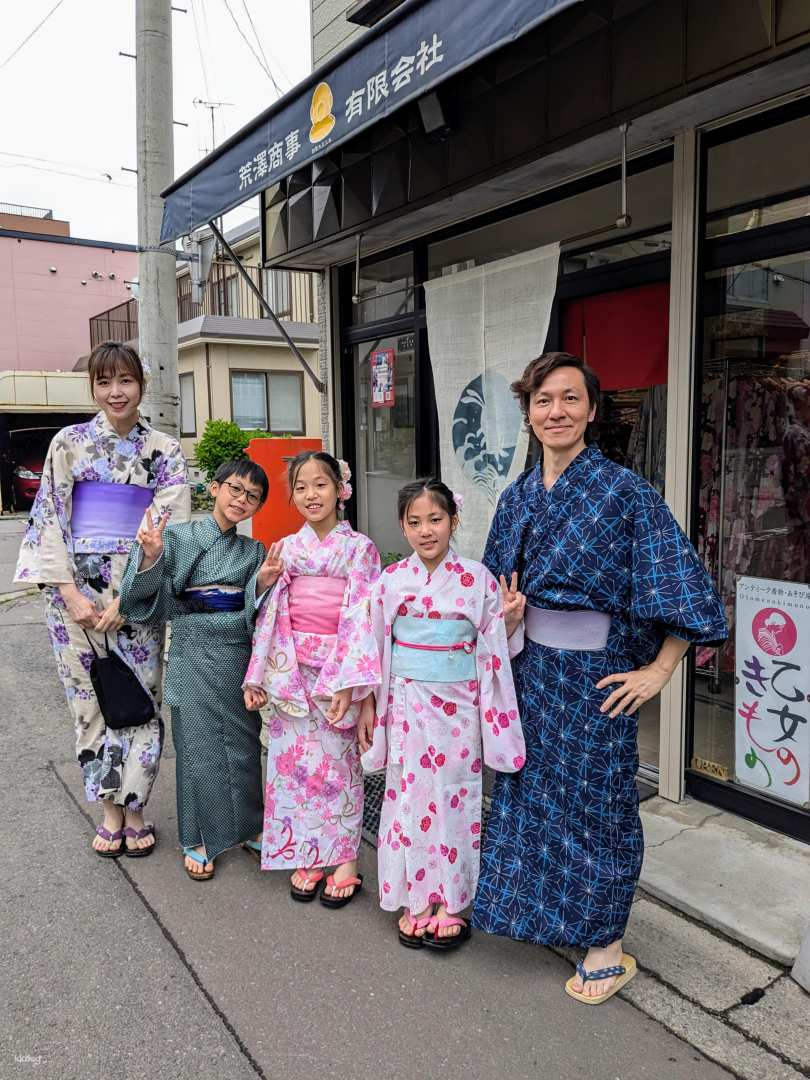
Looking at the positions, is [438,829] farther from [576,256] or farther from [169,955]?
[576,256]

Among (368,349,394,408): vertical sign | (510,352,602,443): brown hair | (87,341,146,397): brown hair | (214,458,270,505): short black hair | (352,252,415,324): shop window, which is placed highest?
(352,252,415,324): shop window

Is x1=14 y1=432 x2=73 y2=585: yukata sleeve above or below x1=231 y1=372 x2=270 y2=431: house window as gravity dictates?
below

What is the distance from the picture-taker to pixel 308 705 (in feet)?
10.1

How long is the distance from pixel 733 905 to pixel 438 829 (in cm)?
113

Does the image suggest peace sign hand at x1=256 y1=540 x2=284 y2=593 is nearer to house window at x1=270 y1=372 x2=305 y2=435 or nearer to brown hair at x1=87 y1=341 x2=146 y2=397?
brown hair at x1=87 y1=341 x2=146 y2=397

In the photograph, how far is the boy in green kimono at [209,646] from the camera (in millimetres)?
3164

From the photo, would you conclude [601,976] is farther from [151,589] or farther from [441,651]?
[151,589]

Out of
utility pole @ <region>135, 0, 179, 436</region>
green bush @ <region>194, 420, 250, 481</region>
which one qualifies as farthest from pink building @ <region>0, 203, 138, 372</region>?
utility pole @ <region>135, 0, 179, 436</region>

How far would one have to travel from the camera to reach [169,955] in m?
2.68

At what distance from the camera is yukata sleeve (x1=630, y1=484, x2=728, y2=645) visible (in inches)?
89.2

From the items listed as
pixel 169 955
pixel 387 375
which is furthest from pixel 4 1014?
pixel 387 375

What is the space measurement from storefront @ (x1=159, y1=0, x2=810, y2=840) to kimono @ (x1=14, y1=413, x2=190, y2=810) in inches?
59.0

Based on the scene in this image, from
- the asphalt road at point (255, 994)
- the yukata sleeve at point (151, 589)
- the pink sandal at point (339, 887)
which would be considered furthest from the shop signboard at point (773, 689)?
the yukata sleeve at point (151, 589)

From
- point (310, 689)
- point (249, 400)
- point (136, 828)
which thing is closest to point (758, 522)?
point (310, 689)
